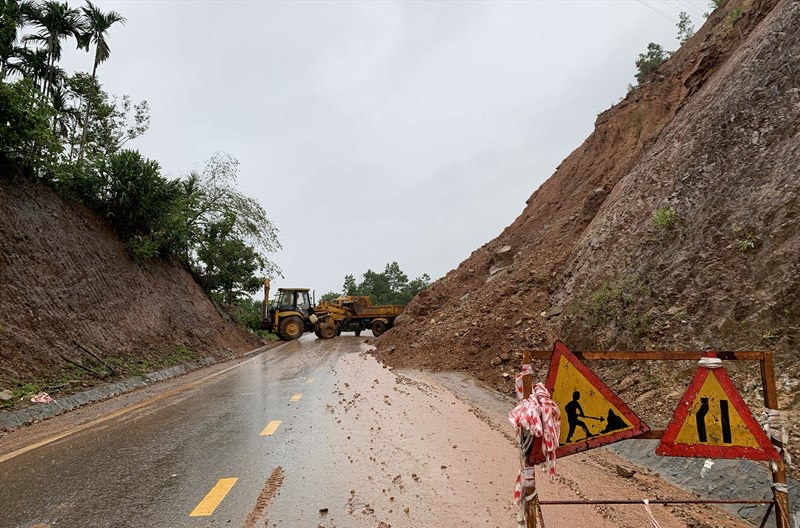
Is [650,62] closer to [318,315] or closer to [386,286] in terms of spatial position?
[318,315]

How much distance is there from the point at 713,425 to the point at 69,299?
13.9 m

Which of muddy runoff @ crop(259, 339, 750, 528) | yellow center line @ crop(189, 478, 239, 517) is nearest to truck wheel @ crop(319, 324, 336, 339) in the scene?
muddy runoff @ crop(259, 339, 750, 528)

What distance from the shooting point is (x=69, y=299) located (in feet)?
38.0

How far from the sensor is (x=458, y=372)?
36.6 feet

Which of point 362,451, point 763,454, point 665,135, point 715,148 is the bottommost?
point 362,451

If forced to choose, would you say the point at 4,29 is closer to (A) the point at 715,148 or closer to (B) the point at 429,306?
(B) the point at 429,306

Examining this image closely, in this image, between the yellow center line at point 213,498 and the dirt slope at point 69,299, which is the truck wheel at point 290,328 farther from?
the yellow center line at point 213,498

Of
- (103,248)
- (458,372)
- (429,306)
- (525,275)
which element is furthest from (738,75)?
(103,248)

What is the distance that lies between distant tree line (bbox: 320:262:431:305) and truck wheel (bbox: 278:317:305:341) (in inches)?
2337

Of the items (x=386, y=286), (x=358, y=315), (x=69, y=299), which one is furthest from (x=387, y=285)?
(x=69, y=299)

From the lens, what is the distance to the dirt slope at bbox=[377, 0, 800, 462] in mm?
5445

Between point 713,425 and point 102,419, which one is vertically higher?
point 713,425

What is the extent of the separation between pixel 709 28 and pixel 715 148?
1095 cm

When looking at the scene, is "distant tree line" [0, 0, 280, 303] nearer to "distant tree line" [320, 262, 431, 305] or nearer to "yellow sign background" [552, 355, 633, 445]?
"yellow sign background" [552, 355, 633, 445]
